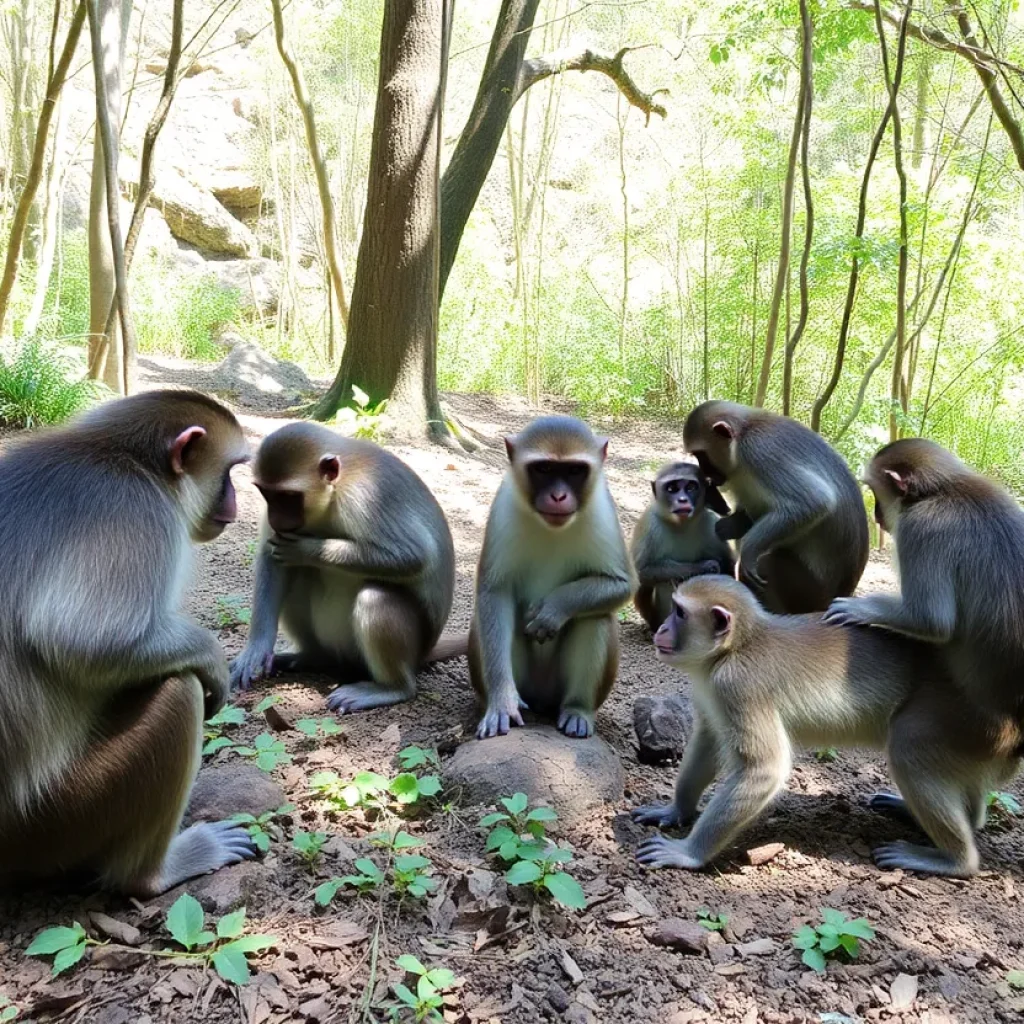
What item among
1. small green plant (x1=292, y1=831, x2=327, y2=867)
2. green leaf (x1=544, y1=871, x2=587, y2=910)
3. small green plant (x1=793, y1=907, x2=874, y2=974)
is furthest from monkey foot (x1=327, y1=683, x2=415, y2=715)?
small green plant (x1=793, y1=907, x2=874, y2=974)

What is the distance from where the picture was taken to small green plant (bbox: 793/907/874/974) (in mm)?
3051

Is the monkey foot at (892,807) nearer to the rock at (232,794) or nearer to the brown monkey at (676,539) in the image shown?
the brown monkey at (676,539)

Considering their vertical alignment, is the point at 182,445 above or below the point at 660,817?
above

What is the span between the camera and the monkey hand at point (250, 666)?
493 centimetres

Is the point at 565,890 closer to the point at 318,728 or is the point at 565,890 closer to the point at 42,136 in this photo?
the point at 318,728

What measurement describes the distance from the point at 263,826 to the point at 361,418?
6242mm

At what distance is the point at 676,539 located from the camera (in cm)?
618

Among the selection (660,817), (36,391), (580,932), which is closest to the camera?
(580,932)

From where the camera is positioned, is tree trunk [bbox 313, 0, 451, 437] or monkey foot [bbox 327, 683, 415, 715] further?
tree trunk [bbox 313, 0, 451, 437]

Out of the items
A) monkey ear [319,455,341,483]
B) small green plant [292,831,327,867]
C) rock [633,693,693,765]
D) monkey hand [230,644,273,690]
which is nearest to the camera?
small green plant [292,831,327,867]

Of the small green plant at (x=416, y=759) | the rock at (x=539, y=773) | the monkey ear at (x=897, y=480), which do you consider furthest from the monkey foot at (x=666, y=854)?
the monkey ear at (x=897, y=480)

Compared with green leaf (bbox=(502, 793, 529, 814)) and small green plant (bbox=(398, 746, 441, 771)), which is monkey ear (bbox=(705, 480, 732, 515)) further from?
green leaf (bbox=(502, 793, 529, 814))

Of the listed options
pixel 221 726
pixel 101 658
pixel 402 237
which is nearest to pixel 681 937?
pixel 101 658

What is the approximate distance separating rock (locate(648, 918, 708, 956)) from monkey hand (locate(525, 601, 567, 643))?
1.52 metres
